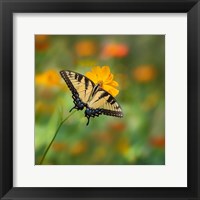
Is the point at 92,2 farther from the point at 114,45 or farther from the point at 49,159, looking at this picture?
the point at 49,159

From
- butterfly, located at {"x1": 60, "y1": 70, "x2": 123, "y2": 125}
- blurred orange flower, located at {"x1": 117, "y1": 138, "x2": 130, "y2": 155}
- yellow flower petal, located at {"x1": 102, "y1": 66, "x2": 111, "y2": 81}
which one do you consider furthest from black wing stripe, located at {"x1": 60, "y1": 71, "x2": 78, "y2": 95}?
blurred orange flower, located at {"x1": 117, "y1": 138, "x2": 130, "y2": 155}

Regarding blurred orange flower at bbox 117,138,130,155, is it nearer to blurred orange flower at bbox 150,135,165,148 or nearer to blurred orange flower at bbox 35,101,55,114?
blurred orange flower at bbox 150,135,165,148

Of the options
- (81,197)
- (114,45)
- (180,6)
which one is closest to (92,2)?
(114,45)

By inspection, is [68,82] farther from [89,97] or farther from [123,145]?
[123,145]

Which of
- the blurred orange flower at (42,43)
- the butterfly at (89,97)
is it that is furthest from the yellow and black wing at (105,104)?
the blurred orange flower at (42,43)

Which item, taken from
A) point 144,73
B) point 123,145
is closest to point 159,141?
point 123,145

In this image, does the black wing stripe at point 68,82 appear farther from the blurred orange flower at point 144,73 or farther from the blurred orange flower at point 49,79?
the blurred orange flower at point 144,73
